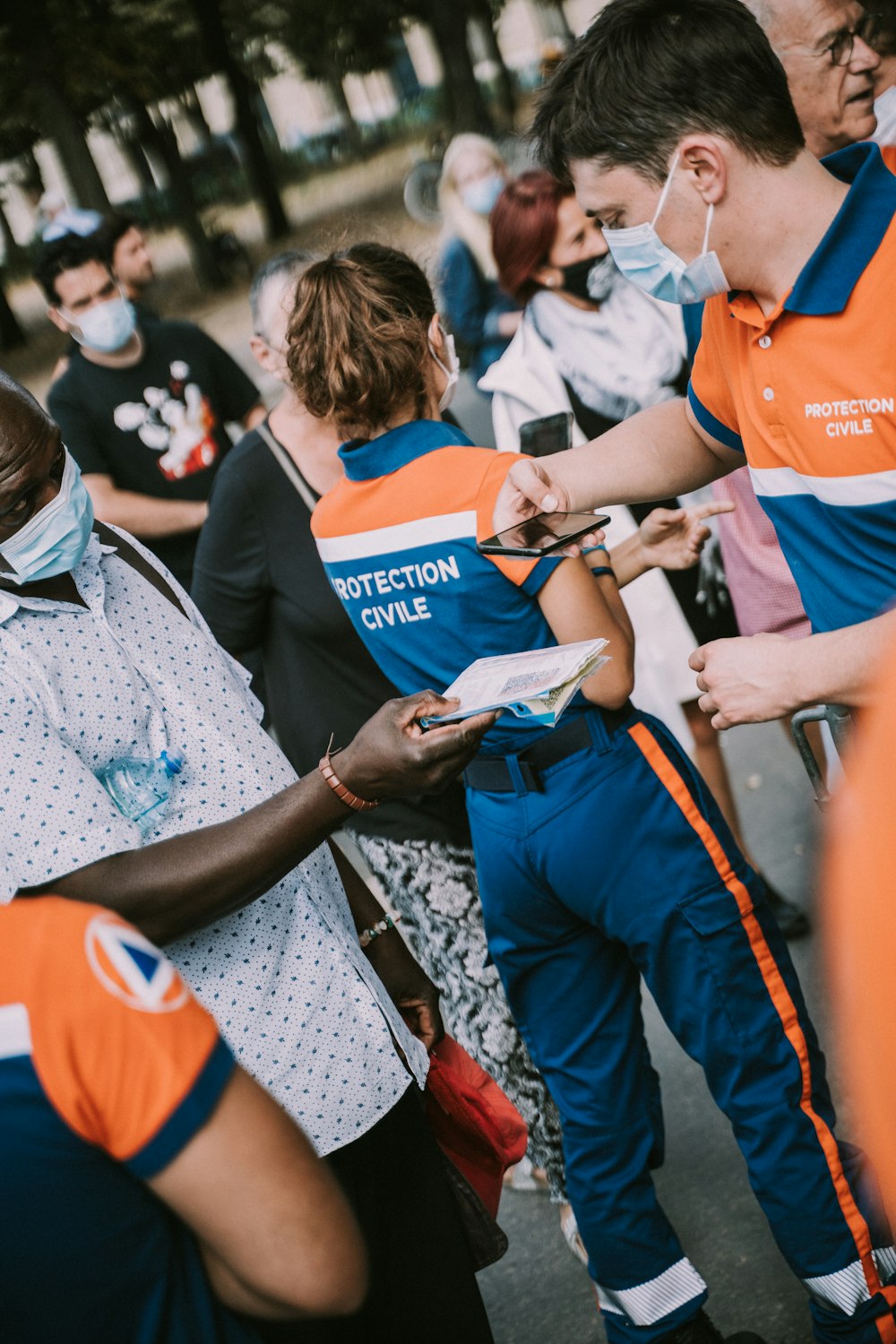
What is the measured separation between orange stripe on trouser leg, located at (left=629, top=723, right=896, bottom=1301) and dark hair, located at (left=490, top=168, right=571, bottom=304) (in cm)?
198

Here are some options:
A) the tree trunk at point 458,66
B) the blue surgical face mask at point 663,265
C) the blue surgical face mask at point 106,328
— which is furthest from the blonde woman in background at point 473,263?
the tree trunk at point 458,66

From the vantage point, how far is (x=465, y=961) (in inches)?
128

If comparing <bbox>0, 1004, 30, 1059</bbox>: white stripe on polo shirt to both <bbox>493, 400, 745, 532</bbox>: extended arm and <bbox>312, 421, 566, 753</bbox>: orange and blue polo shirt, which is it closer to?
<bbox>312, 421, 566, 753</bbox>: orange and blue polo shirt

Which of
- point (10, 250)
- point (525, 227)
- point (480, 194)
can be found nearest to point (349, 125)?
point (10, 250)

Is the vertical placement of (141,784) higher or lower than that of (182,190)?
higher

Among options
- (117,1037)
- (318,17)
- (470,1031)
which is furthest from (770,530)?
(318,17)

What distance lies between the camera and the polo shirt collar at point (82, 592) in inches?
75.8

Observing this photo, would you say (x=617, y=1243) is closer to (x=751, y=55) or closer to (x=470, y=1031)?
(x=470, y=1031)

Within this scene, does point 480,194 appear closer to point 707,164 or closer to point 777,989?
point 707,164

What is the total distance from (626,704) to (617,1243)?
112 centimetres

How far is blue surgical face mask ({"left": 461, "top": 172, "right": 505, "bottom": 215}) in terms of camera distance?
6977 mm

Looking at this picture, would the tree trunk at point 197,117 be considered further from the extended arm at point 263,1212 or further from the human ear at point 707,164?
the extended arm at point 263,1212

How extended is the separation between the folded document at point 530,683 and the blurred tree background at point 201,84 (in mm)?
10527

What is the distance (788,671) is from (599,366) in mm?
2016
